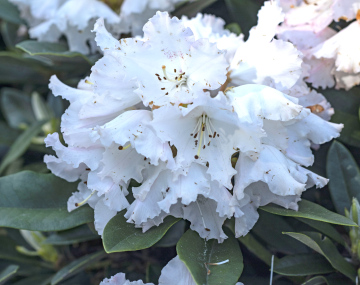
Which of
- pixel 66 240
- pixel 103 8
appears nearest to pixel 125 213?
pixel 66 240

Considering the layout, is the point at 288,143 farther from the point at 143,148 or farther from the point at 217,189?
the point at 143,148

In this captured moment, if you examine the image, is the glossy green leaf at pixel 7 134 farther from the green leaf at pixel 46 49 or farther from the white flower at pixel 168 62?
the white flower at pixel 168 62

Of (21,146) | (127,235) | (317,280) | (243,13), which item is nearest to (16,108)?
(21,146)

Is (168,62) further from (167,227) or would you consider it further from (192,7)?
(192,7)

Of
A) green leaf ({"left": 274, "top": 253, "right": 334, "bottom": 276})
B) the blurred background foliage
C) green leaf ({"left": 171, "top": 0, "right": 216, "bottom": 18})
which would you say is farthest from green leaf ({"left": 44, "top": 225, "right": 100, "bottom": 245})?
green leaf ({"left": 171, "top": 0, "right": 216, "bottom": 18})

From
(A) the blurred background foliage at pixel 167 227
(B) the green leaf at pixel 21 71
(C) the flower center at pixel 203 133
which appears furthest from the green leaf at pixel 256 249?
(B) the green leaf at pixel 21 71
